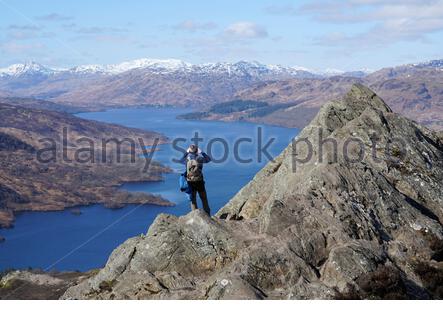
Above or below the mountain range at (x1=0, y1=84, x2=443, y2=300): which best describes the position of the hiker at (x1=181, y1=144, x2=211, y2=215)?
above

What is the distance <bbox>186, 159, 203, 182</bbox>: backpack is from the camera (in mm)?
24688

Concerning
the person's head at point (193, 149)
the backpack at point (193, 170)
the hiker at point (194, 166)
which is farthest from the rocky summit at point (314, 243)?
the person's head at point (193, 149)

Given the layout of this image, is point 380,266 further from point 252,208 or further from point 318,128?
point 318,128

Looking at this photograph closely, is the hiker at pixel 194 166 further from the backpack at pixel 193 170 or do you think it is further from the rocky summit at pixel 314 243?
the rocky summit at pixel 314 243

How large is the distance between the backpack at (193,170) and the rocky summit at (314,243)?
2.20 metres

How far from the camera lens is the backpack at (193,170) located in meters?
24.7

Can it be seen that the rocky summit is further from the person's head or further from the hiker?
the person's head

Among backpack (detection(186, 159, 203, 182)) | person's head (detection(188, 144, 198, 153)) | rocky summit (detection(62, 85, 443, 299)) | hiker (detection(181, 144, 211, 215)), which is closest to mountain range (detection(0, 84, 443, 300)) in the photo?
rocky summit (detection(62, 85, 443, 299))

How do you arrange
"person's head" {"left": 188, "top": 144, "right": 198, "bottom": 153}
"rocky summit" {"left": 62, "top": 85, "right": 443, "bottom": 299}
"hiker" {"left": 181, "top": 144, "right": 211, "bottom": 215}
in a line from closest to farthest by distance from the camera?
"rocky summit" {"left": 62, "top": 85, "right": 443, "bottom": 299}, "person's head" {"left": 188, "top": 144, "right": 198, "bottom": 153}, "hiker" {"left": 181, "top": 144, "right": 211, "bottom": 215}

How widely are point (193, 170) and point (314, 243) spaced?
23.6ft

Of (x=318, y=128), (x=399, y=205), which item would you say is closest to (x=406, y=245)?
(x=399, y=205)

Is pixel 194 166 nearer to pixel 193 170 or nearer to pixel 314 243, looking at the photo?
pixel 193 170

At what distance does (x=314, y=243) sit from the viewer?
20.7 meters

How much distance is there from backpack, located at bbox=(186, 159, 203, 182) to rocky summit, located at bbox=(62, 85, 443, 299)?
220cm
